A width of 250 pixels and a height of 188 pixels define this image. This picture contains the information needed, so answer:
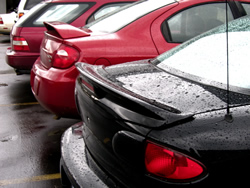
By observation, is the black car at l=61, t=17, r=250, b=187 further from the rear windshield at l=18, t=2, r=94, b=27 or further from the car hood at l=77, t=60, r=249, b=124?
the rear windshield at l=18, t=2, r=94, b=27

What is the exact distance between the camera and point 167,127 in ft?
6.16

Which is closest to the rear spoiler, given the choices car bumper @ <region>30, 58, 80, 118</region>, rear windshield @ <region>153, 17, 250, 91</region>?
car bumper @ <region>30, 58, 80, 118</region>

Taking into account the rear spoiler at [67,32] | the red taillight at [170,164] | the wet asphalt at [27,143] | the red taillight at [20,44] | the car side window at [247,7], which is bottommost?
the wet asphalt at [27,143]

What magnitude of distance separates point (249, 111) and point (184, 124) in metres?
0.33

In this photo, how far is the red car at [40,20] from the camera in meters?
6.53

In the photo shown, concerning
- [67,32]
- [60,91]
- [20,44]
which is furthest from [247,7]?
[20,44]

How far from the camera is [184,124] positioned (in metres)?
1.89

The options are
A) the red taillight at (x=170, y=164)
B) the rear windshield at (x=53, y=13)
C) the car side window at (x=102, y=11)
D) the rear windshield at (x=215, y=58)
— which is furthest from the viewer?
the rear windshield at (x=53, y=13)

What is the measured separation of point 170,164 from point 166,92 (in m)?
0.50

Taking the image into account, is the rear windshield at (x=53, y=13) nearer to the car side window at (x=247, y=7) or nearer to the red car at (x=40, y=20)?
the red car at (x=40, y=20)

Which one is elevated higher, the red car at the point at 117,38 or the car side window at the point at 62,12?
the red car at the point at 117,38

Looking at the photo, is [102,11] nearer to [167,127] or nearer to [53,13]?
[53,13]

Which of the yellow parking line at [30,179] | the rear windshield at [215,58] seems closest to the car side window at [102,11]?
the yellow parking line at [30,179]

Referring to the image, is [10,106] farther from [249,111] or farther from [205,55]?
[249,111]
